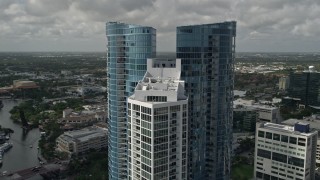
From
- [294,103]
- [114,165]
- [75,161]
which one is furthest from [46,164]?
[294,103]

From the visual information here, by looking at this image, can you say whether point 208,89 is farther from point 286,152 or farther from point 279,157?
point 279,157

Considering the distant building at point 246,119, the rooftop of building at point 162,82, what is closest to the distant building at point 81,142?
the distant building at point 246,119

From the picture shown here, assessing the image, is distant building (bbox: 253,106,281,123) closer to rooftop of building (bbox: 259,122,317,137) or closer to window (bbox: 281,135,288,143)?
rooftop of building (bbox: 259,122,317,137)

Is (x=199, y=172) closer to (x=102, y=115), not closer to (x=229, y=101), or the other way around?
(x=229, y=101)

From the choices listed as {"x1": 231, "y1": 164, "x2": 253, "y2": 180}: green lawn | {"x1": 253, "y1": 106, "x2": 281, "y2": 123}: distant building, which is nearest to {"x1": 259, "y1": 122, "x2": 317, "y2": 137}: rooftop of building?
{"x1": 231, "y1": 164, "x2": 253, "y2": 180}: green lawn

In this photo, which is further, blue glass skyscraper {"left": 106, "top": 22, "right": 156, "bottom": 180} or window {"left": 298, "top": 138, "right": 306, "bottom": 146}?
window {"left": 298, "top": 138, "right": 306, "bottom": 146}

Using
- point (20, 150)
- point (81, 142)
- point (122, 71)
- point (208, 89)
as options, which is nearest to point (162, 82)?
point (208, 89)
